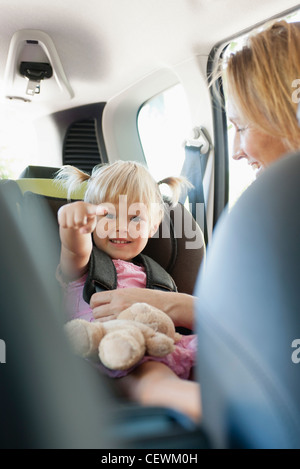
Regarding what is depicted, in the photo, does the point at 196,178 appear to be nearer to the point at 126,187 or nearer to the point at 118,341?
the point at 126,187

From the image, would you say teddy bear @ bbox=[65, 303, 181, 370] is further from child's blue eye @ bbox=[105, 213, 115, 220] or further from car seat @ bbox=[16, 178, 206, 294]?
car seat @ bbox=[16, 178, 206, 294]

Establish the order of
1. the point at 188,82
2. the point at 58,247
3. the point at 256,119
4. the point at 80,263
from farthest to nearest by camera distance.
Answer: the point at 188,82
the point at 58,247
the point at 80,263
the point at 256,119

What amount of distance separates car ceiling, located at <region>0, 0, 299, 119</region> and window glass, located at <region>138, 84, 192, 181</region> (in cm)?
17

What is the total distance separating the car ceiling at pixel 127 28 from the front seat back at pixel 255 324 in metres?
1.64

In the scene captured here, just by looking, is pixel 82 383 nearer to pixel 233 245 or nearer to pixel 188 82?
Answer: pixel 233 245

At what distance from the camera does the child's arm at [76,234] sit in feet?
2.28

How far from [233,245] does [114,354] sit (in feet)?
0.94

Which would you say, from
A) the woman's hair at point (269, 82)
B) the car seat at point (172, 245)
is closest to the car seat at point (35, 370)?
the woman's hair at point (269, 82)

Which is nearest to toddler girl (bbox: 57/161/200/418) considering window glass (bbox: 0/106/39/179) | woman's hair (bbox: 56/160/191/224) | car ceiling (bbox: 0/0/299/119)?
woman's hair (bbox: 56/160/191/224)

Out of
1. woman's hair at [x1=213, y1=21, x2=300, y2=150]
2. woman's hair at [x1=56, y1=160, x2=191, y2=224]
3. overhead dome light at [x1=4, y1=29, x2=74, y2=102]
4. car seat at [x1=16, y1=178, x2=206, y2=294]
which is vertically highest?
overhead dome light at [x1=4, y1=29, x2=74, y2=102]

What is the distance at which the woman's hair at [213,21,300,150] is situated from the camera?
31.1 inches

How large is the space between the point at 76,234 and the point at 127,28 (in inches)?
58.7
